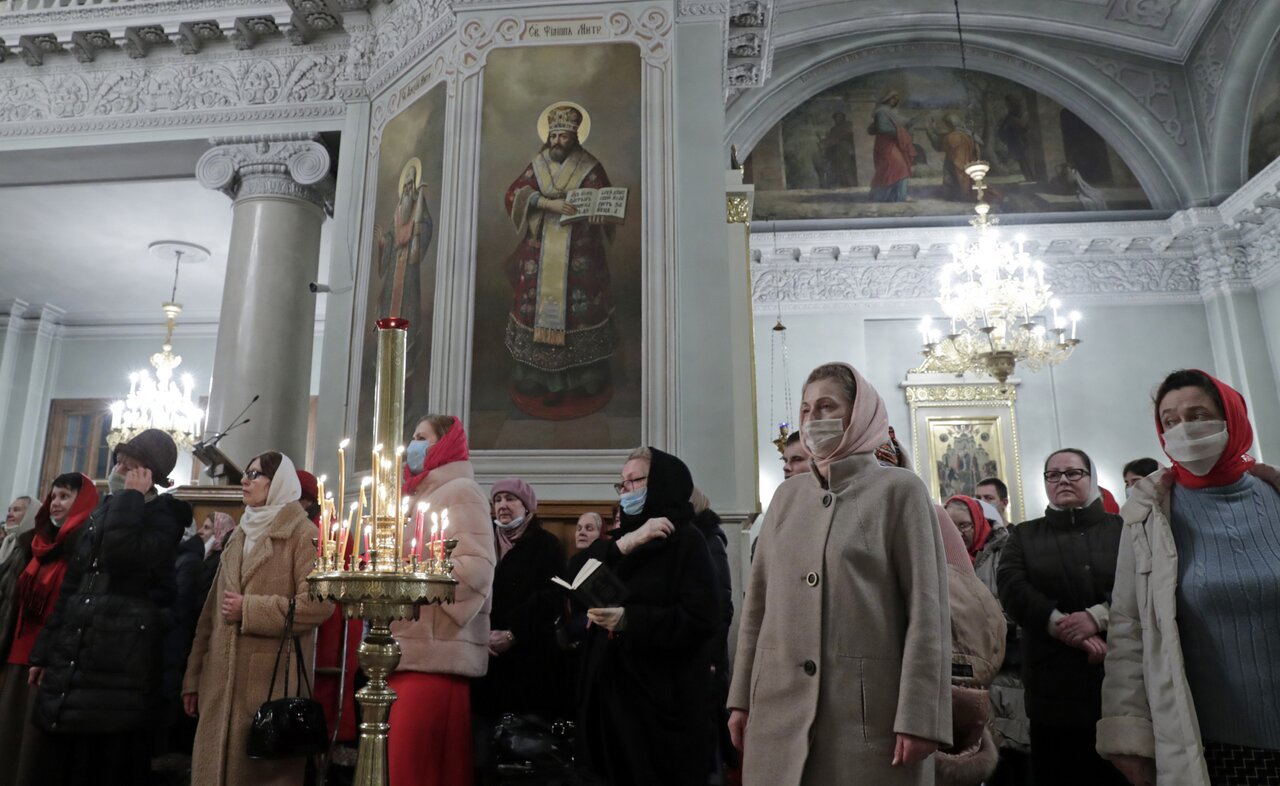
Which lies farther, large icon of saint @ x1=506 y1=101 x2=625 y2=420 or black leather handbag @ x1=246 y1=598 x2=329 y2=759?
large icon of saint @ x1=506 y1=101 x2=625 y2=420

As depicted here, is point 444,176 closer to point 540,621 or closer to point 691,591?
point 540,621

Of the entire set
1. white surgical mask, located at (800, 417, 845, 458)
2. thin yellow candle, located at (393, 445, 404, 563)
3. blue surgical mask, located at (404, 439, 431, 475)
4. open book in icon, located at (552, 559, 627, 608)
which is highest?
blue surgical mask, located at (404, 439, 431, 475)

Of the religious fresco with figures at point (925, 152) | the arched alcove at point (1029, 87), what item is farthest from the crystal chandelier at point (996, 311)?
the arched alcove at point (1029, 87)

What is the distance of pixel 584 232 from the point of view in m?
6.11

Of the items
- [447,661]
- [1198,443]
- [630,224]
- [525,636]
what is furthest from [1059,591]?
[630,224]

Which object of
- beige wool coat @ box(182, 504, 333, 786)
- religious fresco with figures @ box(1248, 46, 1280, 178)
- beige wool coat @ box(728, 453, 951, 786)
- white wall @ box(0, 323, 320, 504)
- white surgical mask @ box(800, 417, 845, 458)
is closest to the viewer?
beige wool coat @ box(728, 453, 951, 786)

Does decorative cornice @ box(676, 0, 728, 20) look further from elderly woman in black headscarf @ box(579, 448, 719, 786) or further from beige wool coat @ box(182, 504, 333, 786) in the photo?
beige wool coat @ box(182, 504, 333, 786)

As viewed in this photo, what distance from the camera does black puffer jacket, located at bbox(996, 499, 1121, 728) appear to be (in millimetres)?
3238

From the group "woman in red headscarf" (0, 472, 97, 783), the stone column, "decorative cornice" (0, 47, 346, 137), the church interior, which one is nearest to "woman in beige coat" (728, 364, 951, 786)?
the church interior

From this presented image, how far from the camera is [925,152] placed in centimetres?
1232

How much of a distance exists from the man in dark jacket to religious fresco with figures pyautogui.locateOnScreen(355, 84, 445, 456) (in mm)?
2608

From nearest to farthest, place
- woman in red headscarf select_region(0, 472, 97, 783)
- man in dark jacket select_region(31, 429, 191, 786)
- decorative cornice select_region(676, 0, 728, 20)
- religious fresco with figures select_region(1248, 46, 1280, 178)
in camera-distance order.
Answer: man in dark jacket select_region(31, 429, 191, 786) < woman in red headscarf select_region(0, 472, 97, 783) < decorative cornice select_region(676, 0, 728, 20) < religious fresco with figures select_region(1248, 46, 1280, 178)

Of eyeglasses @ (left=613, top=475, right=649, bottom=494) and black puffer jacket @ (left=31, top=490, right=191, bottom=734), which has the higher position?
eyeglasses @ (left=613, top=475, right=649, bottom=494)

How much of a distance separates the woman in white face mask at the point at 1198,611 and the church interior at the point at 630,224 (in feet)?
1.28
